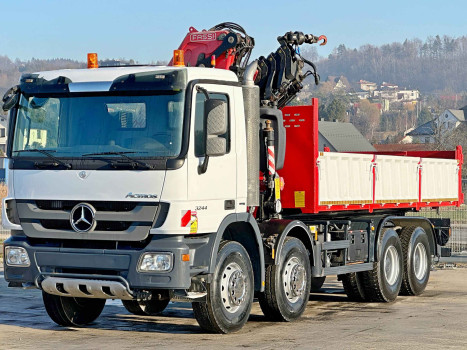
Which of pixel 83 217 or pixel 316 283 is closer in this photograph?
pixel 83 217

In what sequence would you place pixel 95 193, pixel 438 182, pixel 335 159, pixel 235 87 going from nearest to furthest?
pixel 95 193
pixel 235 87
pixel 335 159
pixel 438 182

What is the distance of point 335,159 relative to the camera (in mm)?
13648

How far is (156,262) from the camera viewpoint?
34.1 feet

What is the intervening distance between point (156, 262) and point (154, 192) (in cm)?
77

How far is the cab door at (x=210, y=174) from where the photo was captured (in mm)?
10492

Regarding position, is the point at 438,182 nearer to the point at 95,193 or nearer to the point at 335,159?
the point at 335,159

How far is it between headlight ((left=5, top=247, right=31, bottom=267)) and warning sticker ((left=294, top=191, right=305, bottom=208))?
3.93 meters

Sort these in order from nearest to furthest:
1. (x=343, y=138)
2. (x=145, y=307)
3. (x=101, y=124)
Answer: (x=101, y=124) < (x=145, y=307) < (x=343, y=138)

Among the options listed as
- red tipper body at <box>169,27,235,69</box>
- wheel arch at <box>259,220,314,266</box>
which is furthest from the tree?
wheel arch at <box>259,220,314,266</box>

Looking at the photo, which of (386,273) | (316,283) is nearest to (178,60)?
(386,273)

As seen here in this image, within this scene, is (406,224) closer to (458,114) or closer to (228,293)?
(228,293)

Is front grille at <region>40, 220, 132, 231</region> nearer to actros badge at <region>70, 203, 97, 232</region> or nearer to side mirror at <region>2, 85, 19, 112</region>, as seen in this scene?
actros badge at <region>70, 203, 97, 232</region>

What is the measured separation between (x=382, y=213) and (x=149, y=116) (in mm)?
6441

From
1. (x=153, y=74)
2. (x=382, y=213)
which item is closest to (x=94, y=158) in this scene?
(x=153, y=74)
